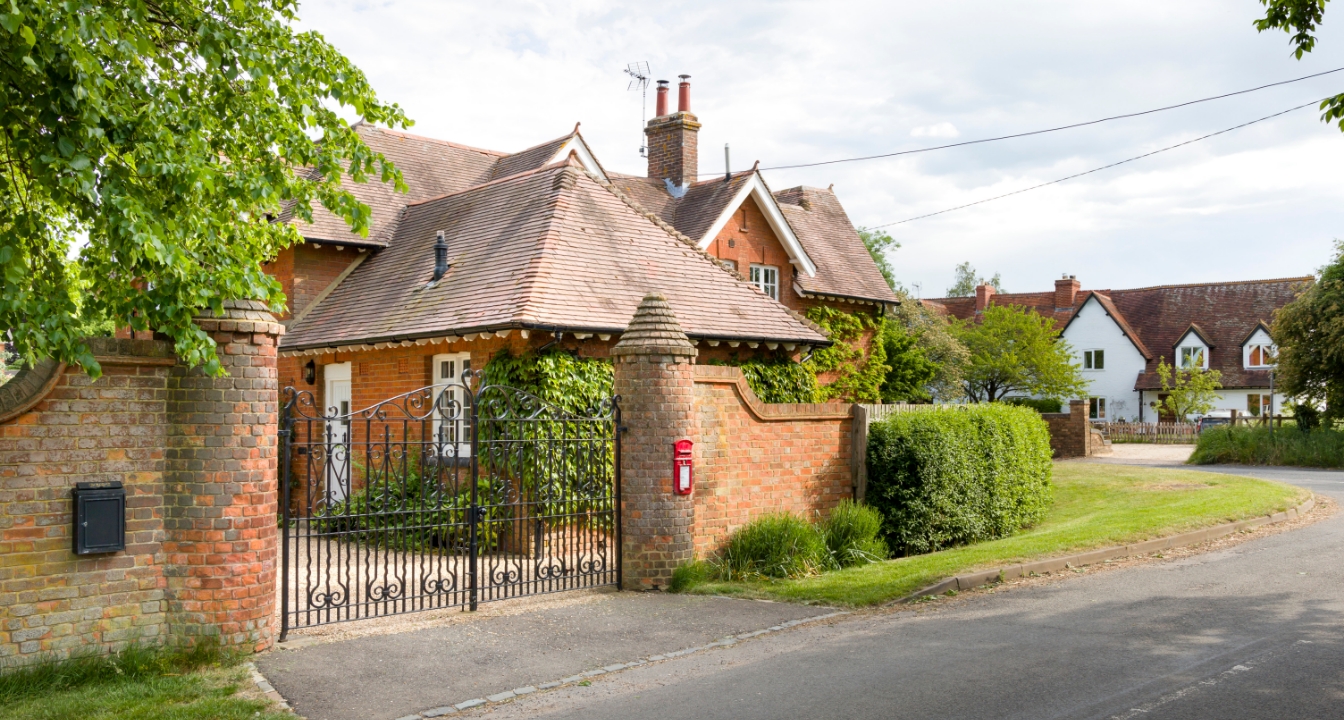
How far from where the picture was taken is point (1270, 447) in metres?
28.3

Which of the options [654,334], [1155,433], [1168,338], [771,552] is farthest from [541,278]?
[1168,338]

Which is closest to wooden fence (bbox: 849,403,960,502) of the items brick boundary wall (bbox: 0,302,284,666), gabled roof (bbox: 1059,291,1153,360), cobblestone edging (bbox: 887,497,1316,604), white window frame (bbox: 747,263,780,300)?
cobblestone edging (bbox: 887,497,1316,604)

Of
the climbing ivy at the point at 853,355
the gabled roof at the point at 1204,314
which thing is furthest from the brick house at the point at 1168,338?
the climbing ivy at the point at 853,355

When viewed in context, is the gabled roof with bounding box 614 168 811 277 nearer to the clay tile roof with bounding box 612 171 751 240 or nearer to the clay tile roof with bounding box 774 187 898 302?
the clay tile roof with bounding box 612 171 751 240

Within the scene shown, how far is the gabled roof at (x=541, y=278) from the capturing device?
46.9 feet

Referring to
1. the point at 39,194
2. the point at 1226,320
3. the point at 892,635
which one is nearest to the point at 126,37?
the point at 39,194

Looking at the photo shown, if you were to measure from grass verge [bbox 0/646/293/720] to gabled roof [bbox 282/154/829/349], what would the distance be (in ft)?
22.0

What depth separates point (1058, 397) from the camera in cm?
4762

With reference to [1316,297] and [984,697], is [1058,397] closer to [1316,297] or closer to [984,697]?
[1316,297]

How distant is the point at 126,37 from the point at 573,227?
8576 mm

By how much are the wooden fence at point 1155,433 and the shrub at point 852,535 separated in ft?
104

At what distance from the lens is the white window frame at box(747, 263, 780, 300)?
87.1 ft

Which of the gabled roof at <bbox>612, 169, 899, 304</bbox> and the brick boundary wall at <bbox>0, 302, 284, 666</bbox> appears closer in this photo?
the brick boundary wall at <bbox>0, 302, 284, 666</bbox>

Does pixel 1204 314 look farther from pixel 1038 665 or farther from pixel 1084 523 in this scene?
pixel 1038 665
